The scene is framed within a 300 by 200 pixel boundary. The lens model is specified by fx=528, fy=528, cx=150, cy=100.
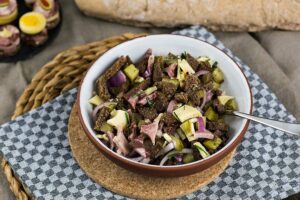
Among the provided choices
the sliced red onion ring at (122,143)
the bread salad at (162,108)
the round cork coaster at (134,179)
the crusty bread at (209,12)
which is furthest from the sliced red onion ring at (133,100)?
the crusty bread at (209,12)

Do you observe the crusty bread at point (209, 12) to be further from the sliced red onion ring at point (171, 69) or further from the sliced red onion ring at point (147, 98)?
the sliced red onion ring at point (147, 98)

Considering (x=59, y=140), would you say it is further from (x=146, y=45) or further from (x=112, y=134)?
(x=146, y=45)

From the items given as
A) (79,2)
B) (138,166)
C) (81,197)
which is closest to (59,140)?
(81,197)

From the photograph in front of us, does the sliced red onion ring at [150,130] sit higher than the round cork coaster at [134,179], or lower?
higher

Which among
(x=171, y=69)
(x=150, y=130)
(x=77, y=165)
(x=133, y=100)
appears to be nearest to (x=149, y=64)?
(x=171, y=69)

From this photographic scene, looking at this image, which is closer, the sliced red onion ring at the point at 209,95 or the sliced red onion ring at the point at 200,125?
the sliced red onion ring at the point at 200,125

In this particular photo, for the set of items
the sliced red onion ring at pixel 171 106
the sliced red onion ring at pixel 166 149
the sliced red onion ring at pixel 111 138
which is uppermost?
the sliced red onion ring at pixel 171 106
